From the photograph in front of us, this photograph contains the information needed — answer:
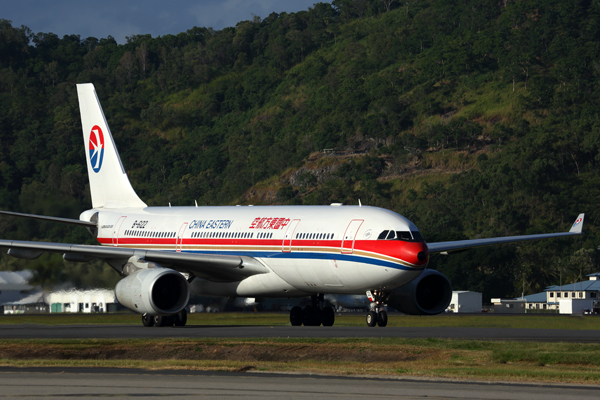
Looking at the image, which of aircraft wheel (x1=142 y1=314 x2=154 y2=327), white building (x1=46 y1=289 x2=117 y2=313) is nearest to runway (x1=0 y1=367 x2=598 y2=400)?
aircraft wheel (x1=142 y1=314 x2=154 y2=327)

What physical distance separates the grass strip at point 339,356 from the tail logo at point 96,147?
23620 mm

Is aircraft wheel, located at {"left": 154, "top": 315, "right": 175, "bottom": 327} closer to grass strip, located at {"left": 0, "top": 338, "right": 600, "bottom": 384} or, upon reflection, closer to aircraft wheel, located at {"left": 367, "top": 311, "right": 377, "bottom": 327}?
aircraft wheel, located at {"left": 367, "top": 311, "right": 377, "bottom": 327}

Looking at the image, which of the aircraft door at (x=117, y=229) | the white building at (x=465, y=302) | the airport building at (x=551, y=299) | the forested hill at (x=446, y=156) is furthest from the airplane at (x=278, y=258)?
the forested hill at (x=446, y=156)

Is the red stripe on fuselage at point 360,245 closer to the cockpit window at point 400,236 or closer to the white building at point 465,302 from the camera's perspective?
the cockpit window at point 400,236

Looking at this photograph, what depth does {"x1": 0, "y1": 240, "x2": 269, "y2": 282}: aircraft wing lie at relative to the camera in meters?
35.6

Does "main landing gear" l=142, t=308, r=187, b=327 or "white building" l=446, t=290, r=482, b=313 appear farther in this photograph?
"white building" l=446, t=290, r=482, b=313

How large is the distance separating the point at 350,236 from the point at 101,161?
19661 mm

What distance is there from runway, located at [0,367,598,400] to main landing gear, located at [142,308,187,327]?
17.1 m

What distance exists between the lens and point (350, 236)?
33062 mm

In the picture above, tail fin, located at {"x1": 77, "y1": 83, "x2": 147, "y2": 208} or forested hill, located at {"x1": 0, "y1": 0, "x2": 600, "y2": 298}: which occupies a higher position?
forested hill, located at {"x1": 0, "y1": 0, "x2": 600, "y2": 298}

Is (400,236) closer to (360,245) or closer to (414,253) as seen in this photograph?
(414,253)

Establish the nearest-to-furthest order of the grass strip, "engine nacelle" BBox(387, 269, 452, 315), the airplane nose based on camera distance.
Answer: the grass strip → the airplane nose → "engine nacelle" BBox(387, 269, 452, 315)

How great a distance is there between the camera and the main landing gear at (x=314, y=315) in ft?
122

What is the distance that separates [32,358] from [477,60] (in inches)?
7092
